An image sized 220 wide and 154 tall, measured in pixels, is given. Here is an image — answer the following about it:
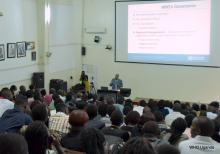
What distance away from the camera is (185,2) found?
34.3 feet

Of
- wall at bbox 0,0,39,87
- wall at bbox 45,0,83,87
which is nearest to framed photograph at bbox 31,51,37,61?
wall at bbox 0,0,39,87

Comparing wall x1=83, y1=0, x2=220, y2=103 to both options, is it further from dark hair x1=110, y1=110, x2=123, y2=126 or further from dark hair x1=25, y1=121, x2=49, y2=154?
dark hair x1=25, y1=121, x2=49, y2=154

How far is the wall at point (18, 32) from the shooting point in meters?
9.56

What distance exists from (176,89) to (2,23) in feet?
18.3

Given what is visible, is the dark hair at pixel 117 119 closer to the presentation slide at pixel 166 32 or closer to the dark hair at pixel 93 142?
the dark hair at pixel 93 142

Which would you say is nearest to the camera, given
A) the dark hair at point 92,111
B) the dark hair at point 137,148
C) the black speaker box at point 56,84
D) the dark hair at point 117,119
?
the dark hair at point 137,148

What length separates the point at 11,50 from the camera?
977 cm

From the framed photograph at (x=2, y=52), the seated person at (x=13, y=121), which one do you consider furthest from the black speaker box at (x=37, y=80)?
the seated person at (x=13, y=121)

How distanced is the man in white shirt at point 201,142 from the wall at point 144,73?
280 inches

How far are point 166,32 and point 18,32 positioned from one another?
14.7ft

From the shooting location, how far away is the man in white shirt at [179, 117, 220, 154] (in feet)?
10.6

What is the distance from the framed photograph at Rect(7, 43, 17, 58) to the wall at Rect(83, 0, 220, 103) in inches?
135

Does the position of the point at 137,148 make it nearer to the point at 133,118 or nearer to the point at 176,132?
the point at 176,132

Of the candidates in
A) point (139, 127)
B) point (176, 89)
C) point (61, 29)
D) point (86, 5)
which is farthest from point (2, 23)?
point (139, 127)
